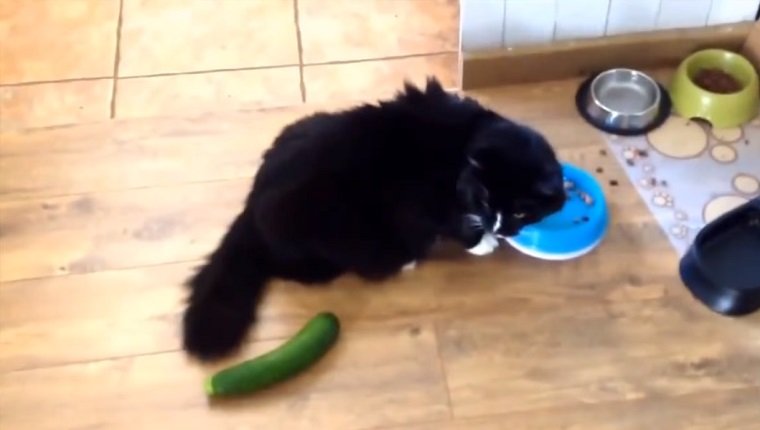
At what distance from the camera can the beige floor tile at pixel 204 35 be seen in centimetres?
208

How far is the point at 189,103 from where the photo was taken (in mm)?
2002

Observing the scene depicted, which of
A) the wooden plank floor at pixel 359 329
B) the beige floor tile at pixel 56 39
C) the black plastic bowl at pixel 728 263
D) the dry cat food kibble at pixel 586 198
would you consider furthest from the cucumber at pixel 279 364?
the beige floor tile at pixel 56 39

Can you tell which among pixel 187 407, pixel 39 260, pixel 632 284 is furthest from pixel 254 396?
pixel 632 284

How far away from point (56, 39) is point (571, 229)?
122 cm

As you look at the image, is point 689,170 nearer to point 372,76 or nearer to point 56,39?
point 372,76

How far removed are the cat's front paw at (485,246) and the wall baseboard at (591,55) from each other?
0.41m

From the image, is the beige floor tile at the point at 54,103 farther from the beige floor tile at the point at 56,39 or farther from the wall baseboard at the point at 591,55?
the wall baseboard at the point at 591,55

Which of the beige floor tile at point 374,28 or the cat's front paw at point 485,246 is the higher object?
the beige floor tile at point 374,28

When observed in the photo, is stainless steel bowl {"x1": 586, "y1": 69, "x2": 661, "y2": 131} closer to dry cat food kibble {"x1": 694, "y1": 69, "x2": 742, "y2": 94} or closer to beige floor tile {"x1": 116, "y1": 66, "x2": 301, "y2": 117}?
dry cat food kibble {"x1": 694, "y1": 69, "x2": 742, "y2": 94}

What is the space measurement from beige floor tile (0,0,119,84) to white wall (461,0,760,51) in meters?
0.80

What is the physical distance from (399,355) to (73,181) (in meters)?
0.74

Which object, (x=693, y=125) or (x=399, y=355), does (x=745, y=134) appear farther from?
(x=399, y=355)

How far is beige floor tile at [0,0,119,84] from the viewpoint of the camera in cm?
→ 207

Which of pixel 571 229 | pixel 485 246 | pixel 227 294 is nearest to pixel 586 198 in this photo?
pixel 571 229
